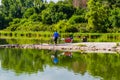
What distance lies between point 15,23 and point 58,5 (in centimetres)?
982

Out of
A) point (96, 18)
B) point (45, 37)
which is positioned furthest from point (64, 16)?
point (96, 18)

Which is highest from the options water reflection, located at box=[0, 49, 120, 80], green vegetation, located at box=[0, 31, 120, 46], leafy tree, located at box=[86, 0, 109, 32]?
water reflection, located at box=[0, 49, 120, 80]

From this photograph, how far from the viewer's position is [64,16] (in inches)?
2758

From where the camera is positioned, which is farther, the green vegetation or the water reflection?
the green vegetation

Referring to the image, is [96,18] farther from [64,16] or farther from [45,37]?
[64,16]

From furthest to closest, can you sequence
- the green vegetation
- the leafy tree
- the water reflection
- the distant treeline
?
the distant treeline < the leafy tree < the green vegetation < the water reflection

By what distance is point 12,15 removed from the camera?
89.4 m

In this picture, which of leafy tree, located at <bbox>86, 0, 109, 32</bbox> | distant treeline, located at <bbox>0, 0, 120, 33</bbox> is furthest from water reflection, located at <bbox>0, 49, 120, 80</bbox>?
distant treeline, located at <bbox>0, 0, 120, 33</bbox>

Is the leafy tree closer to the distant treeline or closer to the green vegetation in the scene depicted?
the distant treeline

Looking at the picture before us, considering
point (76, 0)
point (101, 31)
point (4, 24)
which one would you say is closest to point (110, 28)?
point (101, 31)

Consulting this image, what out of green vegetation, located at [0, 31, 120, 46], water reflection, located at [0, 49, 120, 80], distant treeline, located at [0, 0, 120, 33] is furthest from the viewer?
distant treeline, located at [0, 0, 120, 33]

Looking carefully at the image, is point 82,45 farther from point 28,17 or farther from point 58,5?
point 28,17

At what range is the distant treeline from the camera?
5159 cm

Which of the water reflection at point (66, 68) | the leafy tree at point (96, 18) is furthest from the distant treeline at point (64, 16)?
the water reflection at point (66, 68)
